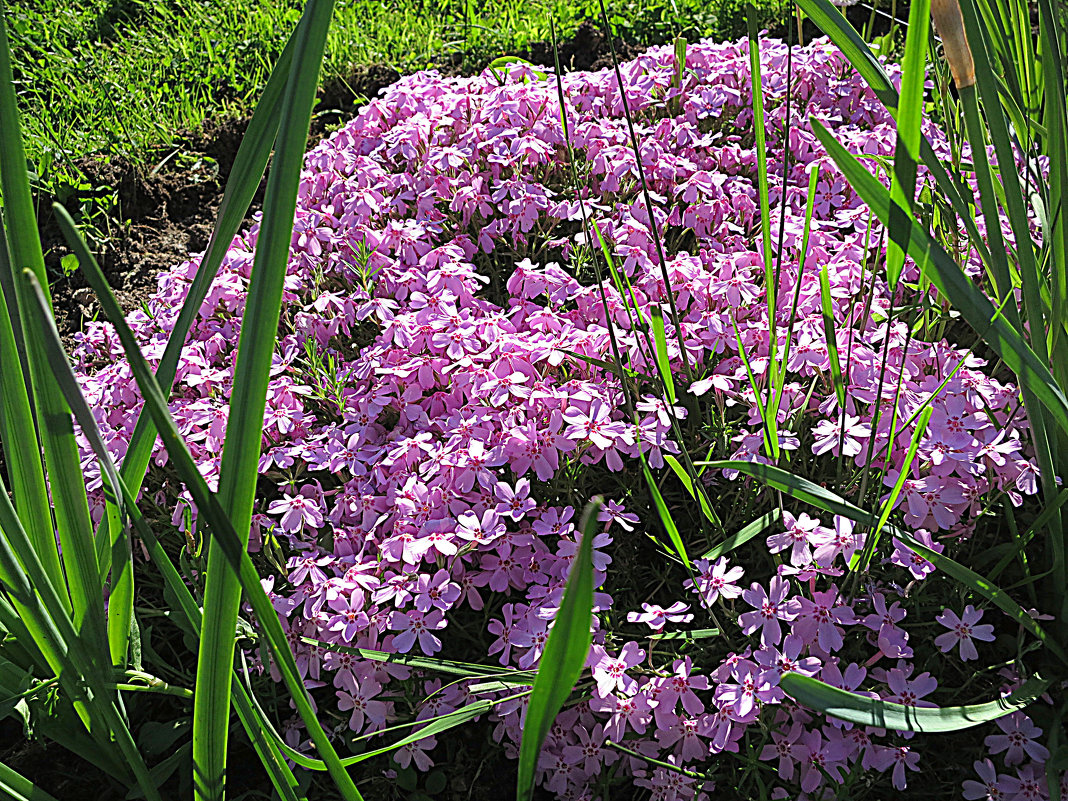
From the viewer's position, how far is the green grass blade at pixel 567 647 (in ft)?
1.81

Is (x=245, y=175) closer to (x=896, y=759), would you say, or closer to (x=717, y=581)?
(x=717, y=581)

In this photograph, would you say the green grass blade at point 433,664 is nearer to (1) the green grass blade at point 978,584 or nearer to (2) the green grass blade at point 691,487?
(2) the green grass blade at point 691,487

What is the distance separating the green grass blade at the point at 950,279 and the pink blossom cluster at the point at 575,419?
20cm

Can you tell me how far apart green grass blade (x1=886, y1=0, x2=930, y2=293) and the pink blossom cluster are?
304 millimetres

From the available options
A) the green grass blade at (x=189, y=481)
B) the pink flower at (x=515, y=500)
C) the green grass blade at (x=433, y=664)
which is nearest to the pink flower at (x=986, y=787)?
the green grass blade at (x=433, y=664)

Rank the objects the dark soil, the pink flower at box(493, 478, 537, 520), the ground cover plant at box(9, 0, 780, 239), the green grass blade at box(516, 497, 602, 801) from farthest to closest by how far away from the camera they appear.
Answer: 1. the ground cover plant at box(9, 0, 780, 239)
2. the dark soil
3. the pink flower at box(493, 478, 537, 520)
4. the green grass blade at box(516, 497, 602, 801)

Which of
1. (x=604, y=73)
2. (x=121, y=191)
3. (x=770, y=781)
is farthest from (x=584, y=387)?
(x=121, y=191)

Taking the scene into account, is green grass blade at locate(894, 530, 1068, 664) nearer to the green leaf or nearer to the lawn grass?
the green leaf

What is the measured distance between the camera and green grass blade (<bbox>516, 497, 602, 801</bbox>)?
553mm

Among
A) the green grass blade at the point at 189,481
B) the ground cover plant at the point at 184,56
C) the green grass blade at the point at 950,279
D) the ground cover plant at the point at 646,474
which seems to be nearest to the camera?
the green grass blade at the point at 189,481

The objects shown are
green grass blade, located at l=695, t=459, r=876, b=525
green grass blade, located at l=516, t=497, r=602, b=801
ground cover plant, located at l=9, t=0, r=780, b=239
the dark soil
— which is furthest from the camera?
ground cover plant, located at l=9, t=0, r=780, b=239

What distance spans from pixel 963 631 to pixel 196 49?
149 inches

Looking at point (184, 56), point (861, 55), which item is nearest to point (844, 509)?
point (861, 55)

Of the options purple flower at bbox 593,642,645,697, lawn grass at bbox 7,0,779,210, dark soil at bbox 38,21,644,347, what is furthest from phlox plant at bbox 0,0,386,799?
lawn grass at bbox 7,0,779,210
